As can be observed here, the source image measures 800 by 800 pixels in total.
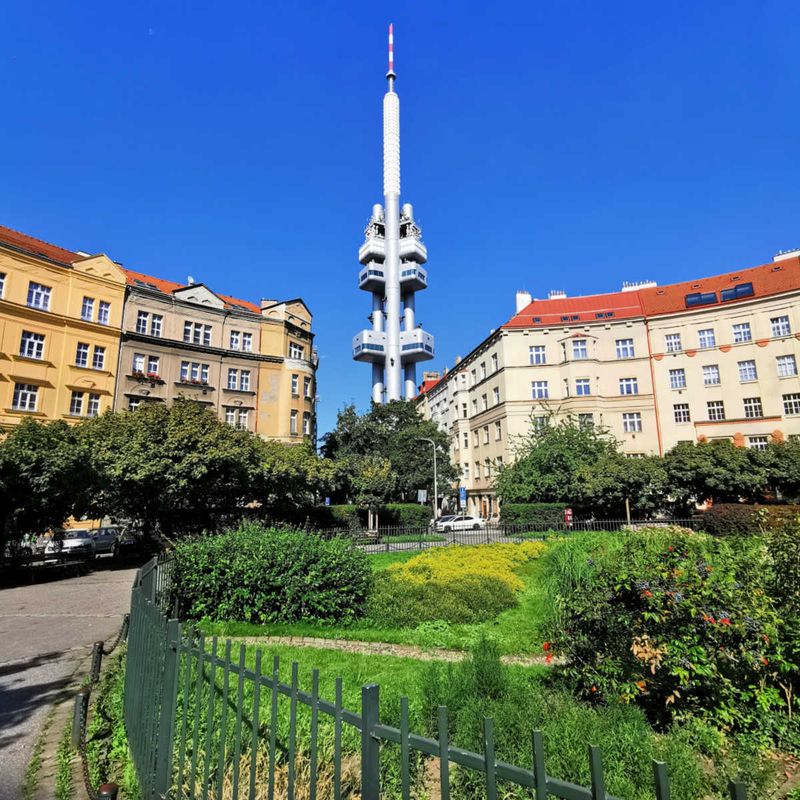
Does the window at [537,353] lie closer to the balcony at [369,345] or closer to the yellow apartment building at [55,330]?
the balcony at [369,345]

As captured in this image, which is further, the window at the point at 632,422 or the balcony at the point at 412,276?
the balcony at the point at 412,276

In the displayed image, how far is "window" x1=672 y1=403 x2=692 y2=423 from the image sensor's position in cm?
4169

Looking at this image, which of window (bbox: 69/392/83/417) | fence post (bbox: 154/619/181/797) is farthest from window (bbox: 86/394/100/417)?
fence post (bbox: 154/619/181/797)

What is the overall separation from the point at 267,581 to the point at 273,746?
7178 mm

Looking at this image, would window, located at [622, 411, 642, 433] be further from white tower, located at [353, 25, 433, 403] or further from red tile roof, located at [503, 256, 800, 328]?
white tower, located at [353, 25, 433, 403]

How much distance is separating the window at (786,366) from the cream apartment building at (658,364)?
0.23 ft

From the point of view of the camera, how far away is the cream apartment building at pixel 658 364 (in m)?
38.9

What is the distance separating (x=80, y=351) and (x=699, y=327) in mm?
47432

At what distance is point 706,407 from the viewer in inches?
1618

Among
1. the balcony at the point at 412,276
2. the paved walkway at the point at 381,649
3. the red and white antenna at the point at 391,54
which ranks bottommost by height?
the paved walkway at the point at 381,649

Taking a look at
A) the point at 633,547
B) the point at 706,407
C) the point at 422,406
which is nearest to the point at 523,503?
the point at 706,407

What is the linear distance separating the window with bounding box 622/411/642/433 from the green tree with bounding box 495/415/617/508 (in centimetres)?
401

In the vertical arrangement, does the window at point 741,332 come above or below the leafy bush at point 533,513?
above

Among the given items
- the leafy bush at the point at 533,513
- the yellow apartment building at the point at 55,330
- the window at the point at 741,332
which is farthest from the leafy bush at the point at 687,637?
the window at the point at 741,332
